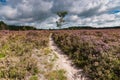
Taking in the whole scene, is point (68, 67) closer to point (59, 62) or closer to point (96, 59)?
point (59, 62)

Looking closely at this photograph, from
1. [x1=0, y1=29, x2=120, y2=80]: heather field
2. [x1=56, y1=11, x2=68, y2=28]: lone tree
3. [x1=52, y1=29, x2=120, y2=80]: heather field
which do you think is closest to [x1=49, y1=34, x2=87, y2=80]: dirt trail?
[x1=0, y1=29, x2=120, y2=80]: heather field

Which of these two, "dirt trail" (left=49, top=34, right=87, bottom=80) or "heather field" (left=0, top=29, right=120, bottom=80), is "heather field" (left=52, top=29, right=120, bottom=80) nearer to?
"heather field" (left=0, top=29, right=120, bottom=80)

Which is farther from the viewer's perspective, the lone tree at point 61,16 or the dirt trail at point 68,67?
the lone tree at point 61,16

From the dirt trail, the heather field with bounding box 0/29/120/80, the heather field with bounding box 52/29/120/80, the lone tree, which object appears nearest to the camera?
the heather field with bounding box 52/29/120/80

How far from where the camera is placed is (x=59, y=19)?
97375 millimetres

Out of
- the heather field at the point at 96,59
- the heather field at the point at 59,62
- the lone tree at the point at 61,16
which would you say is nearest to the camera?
the heather field at the point at 96,59

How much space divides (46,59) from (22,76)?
3656 mm

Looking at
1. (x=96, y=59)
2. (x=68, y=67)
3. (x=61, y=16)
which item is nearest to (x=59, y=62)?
(x=68, y=67)

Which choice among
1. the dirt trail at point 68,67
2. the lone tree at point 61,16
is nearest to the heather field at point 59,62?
the dirt trail at point 68,67

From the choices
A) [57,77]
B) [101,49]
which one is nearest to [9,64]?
[57,77]

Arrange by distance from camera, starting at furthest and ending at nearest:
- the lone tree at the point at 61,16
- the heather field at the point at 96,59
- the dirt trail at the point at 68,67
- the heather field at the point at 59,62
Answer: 1. the lone tree at the point at 61,16
2. the dirt trail at the point at 68,67
3. the heather field at the point at 59,62
4. the heather field at the point at 96,59

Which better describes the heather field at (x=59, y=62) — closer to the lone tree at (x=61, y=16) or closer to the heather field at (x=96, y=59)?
the heather field at (x=96, y=59)

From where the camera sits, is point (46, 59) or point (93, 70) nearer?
point (93, 70)

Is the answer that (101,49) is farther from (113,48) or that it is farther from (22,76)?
(22,76)
